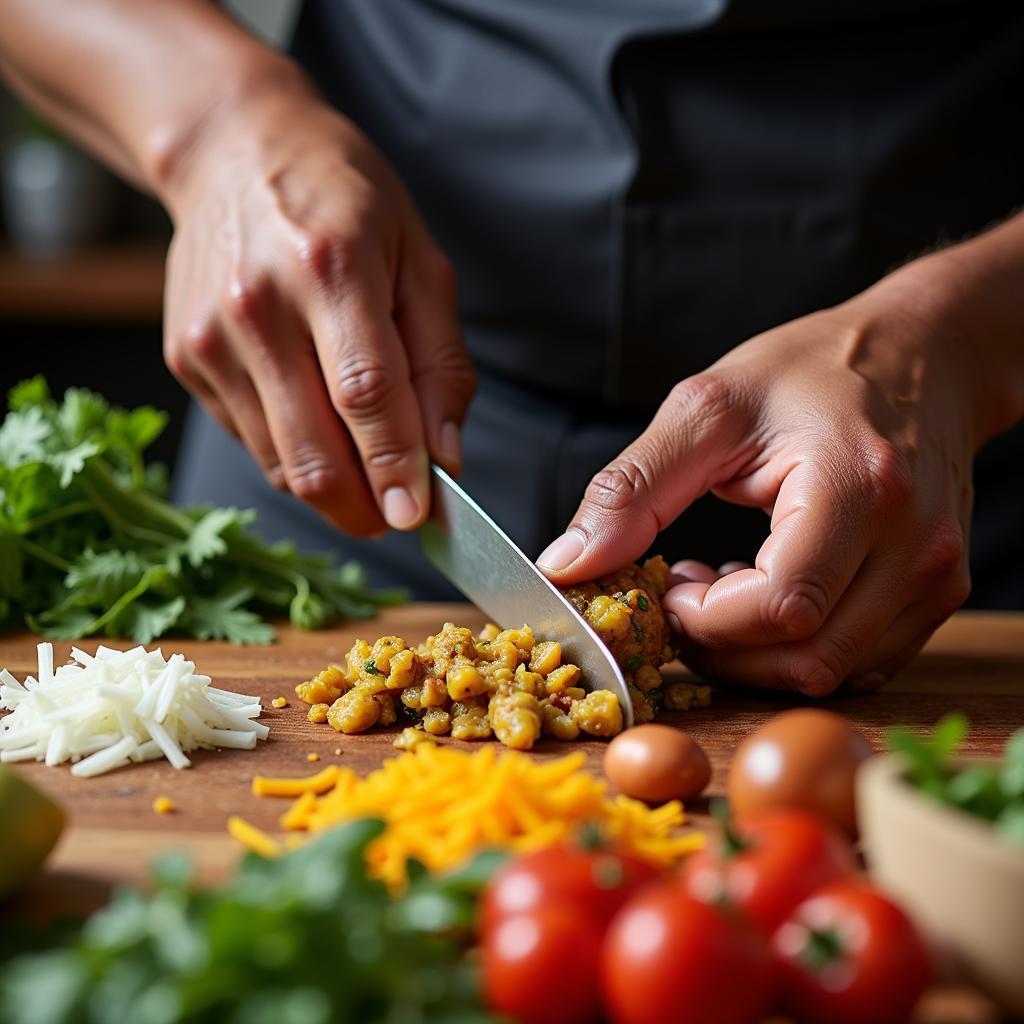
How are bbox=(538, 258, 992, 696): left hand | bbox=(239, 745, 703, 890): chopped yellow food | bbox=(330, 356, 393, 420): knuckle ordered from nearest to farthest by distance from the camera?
bbox=(239, 745, 703, 890): chopped yellow food < bbox=(538, 258, 992, 696): left hand < bbox=(330, 356, 393, 420): knuckle

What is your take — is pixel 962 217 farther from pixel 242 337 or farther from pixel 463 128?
pixel 242 337

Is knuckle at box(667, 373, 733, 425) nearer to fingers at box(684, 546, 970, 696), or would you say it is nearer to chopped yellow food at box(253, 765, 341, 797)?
fingers at box(684, 546, 970, 696)

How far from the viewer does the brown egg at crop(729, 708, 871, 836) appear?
4.58ft

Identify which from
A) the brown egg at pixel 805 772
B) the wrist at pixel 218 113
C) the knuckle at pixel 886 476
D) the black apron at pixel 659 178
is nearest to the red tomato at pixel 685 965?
the brown egg at pixel 805 772

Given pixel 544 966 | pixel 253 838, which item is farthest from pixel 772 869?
pixel 253 838

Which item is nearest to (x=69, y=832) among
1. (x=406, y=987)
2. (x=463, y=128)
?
(x=406, y=987)

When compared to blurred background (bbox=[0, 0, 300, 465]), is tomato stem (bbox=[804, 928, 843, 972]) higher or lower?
higher

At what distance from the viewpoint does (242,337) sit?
7.25 ft

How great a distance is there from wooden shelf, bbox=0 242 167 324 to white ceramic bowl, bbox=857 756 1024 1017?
4482mm

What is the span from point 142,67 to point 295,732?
139cm

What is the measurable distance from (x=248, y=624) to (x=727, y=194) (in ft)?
4.03

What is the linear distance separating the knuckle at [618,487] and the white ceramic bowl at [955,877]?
0.79 metres

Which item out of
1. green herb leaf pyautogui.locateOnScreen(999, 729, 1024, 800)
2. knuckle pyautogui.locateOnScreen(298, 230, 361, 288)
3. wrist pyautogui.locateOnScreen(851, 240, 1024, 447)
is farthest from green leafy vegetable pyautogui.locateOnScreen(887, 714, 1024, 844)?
knuckle pyautogui.locateOnScreen(298, 230, 361, 288)

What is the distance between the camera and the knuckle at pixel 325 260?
7.07ft
